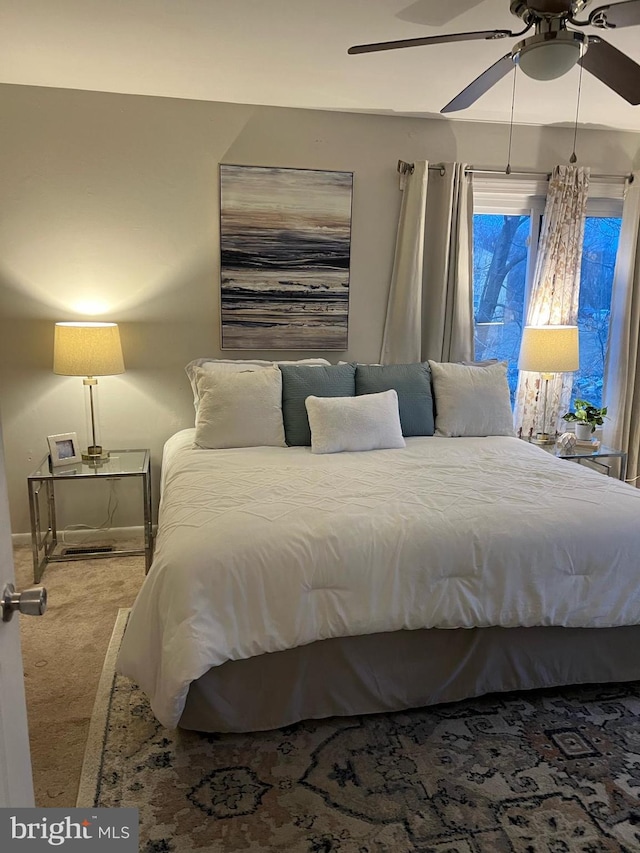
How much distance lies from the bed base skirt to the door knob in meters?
1.09

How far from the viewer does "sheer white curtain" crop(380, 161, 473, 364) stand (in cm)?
375

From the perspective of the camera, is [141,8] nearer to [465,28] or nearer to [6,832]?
[465,28]

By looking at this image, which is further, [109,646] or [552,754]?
[109,646]

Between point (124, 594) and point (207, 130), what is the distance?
2.56 m

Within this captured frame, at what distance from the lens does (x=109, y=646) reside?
8.30ft

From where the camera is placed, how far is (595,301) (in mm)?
4262

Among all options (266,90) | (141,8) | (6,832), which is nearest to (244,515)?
(6,832)

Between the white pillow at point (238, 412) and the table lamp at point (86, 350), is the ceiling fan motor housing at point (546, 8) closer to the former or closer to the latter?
the white pillow at point (238, 412)

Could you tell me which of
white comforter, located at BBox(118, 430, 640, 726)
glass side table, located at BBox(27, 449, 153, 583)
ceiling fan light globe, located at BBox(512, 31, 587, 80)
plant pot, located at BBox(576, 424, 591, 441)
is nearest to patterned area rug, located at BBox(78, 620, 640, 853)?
white comforter, located at BBox(118, 430, 640, 726)

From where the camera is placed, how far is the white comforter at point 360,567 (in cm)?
184

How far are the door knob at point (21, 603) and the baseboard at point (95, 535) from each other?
2.89 metres

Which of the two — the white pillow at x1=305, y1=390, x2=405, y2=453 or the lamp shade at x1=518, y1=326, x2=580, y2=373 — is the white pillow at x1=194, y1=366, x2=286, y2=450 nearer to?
the white pillow at x1=305, y1=390, x2=405, y2=453

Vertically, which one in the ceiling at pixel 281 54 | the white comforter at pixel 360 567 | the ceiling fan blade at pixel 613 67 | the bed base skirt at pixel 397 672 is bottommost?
Result: the bed base skirt at pixel 397 672

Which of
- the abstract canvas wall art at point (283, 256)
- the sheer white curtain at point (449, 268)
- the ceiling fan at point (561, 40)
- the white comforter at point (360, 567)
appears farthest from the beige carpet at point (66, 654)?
the ceiling fan at point (561, 40)
